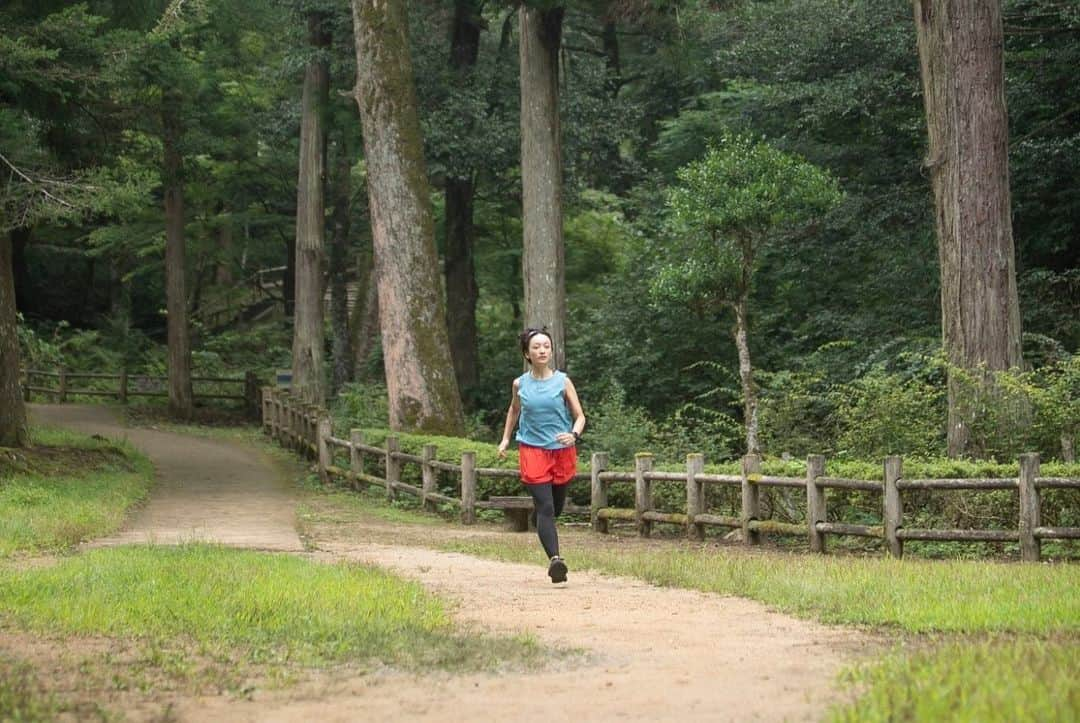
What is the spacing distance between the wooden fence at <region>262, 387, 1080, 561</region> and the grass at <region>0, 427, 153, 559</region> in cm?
405

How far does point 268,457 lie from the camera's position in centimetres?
3108

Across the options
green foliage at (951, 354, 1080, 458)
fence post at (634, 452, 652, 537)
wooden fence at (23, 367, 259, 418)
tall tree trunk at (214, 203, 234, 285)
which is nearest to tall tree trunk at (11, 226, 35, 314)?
wooden fence at (23, 367, 259, 418)

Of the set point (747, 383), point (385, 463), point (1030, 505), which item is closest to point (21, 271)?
point (385, 463)

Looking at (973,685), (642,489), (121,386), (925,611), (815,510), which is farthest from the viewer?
(121,386)

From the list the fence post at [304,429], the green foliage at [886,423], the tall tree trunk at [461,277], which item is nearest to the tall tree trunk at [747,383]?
the green foliage at [886,423]

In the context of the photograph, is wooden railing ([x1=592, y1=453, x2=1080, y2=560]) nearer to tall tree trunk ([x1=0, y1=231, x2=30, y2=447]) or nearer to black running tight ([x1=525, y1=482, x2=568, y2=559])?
black running tight ([x1=525, y1=482, x2=568, y2=559])

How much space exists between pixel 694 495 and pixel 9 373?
41.5ft

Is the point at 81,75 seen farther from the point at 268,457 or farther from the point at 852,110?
the point at 852,110

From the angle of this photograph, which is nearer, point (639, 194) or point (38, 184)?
point (38, 184)

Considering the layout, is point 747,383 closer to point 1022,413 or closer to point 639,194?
point 1022,413

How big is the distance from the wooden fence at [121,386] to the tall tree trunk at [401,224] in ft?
59.5

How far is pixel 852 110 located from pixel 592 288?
13.5 meters

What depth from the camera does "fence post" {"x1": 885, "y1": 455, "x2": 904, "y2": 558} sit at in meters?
13.5

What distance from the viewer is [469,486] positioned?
19516mm
